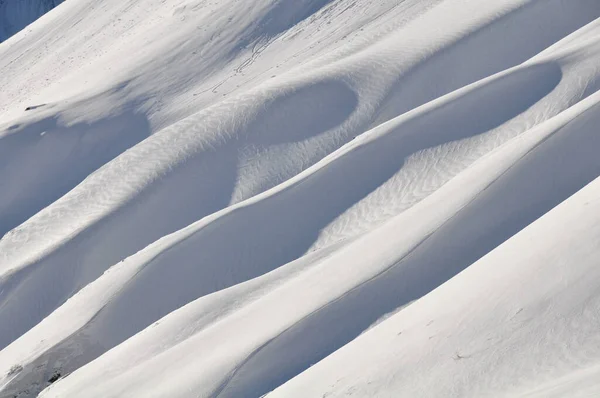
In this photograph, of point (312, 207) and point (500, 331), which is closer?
point (500, 331)

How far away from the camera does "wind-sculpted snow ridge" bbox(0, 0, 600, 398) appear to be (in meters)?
7.66

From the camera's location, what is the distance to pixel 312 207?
1301cm

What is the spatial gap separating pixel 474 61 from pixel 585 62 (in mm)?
2661

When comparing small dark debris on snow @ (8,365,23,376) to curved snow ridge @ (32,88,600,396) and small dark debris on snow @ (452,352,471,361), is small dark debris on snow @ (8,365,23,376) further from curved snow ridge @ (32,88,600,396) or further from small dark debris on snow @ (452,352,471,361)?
small dark debris on snow @ (452,352,471,361)

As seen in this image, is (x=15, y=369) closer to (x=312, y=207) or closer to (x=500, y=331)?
(x=312, y=207)

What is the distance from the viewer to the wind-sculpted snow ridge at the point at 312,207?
766 cm

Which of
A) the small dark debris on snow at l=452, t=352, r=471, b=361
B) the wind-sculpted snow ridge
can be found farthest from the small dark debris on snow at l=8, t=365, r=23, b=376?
the small dark debris on snow at l=452, t=352, r=471, b=361

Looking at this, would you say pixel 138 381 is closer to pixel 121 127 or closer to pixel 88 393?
pixel 88 393

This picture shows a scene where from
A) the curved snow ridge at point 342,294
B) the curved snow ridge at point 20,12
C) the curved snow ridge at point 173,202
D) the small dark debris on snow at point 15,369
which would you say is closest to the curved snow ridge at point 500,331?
the curved snow ridge at point 342,294

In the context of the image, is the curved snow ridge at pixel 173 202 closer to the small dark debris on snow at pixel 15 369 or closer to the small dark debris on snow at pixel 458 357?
the small dark debris on snow at pixel 15 369

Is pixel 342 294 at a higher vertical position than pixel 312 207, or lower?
higher

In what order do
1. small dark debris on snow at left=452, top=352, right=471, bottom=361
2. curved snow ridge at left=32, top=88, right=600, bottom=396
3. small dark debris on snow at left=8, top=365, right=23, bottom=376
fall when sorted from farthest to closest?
small dark debris on snow at left=8, top=365, right=23, bottom=376 < curved snow ridge at left=32, top=88, right=600, bottom=396 < small dark debris on snow at left=452, top=352, right=471, bottom=361

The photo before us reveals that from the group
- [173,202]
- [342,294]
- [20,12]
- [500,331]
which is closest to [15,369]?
[173,202]

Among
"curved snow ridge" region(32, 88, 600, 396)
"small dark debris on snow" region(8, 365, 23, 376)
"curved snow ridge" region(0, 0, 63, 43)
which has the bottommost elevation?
"curved snow ridge" region(32, 88, 600, 396)
